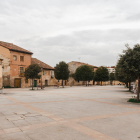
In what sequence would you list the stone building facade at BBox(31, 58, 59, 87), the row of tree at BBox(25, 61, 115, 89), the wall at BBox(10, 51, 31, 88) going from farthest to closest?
the stone building facade at BBox(31, 58, 59, 87), the wall at BBox(10, 51, 31, 88), the row of tree at BBox(25, 61, 115, 89)

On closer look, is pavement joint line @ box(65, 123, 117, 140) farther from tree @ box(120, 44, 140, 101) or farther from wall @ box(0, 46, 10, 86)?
wall @ box(0, 46, 10, 86)

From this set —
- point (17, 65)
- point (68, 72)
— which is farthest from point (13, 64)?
point (68, 72)

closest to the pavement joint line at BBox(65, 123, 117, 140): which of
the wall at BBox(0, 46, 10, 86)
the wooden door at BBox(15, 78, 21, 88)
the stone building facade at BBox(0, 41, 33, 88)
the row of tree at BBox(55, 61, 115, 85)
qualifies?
the stone building facade at BBox(0, 41, 33, 88)

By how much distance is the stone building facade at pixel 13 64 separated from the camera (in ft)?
115

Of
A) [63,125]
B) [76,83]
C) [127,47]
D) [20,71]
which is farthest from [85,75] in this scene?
[63,125]

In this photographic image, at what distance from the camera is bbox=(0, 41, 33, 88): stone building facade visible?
35.1 meters

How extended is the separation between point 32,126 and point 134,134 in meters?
3.40

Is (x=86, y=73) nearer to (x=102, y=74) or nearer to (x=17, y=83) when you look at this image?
(x=102, y=74)

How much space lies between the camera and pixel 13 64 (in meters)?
36.1

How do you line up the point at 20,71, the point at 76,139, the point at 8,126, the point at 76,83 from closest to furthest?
1. the point at 76,139
2. the point at 8,126
3. the point at 20,71
4. the point at 76,83

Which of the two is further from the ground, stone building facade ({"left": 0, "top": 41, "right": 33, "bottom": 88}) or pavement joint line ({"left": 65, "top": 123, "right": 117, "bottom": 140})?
stone building facade ({"left": 0, "top": 41, "right": 33, "bottom": 88})

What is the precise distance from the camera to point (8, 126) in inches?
221

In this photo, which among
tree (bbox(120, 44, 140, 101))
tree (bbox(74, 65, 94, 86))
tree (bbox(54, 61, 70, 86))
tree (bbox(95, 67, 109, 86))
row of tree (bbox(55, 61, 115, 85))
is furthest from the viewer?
tree (bbox(95, 67, 109, 86))

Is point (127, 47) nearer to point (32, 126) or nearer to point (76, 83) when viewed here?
point (32, 126)
